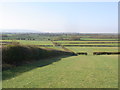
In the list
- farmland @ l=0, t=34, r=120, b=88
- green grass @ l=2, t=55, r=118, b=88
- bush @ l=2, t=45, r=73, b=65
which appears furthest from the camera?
bush @ l=2, t=45, r=73, b=65

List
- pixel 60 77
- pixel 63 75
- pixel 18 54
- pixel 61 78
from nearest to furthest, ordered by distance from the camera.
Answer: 1. pixel 61 78
2. pixel 60 77
3. pixel 63 75
4. pixel 18 54

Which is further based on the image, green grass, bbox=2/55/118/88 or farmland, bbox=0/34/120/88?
farmland, bbox=0/34/120/88

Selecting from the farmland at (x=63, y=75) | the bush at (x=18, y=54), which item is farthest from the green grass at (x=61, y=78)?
the bush at (x=18, y=54)

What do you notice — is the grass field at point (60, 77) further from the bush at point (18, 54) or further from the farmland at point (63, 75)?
the bush at point (18, 54)

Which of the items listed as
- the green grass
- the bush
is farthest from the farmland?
the bush

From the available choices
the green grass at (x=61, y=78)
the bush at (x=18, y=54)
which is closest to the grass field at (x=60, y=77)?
the green grass at (x=61, y=78)

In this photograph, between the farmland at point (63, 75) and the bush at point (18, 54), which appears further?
the bush at point (18, 54)

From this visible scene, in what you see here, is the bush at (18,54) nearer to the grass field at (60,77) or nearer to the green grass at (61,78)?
the grass field at (60,77)

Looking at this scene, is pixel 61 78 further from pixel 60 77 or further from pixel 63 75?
pixel 63 75

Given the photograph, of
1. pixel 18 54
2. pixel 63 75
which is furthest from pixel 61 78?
pixel 18 54

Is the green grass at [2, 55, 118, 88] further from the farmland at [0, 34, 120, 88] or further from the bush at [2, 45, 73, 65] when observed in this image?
the bush at [2, 45, 73, 65]

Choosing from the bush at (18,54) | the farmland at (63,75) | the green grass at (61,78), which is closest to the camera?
the green grass at (61,78)

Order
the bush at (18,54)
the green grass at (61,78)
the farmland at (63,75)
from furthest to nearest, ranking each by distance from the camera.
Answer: the bush at (18,54)
the farmland at (63,75)
the green grass at (61,78)

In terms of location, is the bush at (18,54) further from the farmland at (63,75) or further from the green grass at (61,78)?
the green grass at (61,78)
